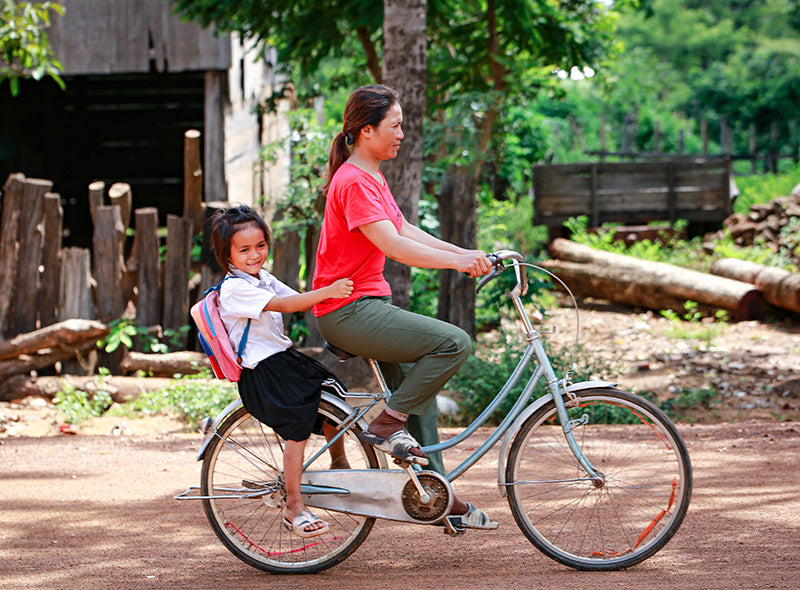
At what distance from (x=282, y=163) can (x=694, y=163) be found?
710cm

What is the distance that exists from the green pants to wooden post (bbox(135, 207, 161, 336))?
513cm

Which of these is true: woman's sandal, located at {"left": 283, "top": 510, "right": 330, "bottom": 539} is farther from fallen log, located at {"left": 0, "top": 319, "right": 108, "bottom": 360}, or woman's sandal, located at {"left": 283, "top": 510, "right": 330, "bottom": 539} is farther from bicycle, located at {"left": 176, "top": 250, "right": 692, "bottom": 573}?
fallen log, located at {"left": 0, "top": 319, "right": 108, "bottom": 360}

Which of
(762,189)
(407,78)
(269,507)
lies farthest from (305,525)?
(762,189)

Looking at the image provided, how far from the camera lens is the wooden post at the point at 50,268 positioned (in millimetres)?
8078

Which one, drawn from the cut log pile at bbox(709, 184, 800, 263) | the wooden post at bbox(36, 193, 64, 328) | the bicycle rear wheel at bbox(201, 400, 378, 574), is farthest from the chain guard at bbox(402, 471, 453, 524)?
the cut log pile at bbox(709, 184, 800, 263)

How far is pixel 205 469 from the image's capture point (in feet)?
12.1

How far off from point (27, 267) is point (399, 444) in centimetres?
569

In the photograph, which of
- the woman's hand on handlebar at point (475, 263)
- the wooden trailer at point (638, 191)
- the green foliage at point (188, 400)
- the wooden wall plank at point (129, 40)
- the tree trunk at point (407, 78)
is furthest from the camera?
the wooden trailer at point (638, 191)

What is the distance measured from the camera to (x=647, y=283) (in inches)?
473

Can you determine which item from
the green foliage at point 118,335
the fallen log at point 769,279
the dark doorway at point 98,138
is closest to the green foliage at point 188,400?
the green foliage at point 118,335

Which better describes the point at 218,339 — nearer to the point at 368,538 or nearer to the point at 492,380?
the point at 368,538

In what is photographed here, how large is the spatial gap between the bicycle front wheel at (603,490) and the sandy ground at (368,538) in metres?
0.12

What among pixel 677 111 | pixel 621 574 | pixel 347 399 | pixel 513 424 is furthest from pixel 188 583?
pixel 677 111

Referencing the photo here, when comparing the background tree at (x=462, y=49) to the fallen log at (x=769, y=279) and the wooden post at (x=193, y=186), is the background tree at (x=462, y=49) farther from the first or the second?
the fallen log at (x=769, y=279)
